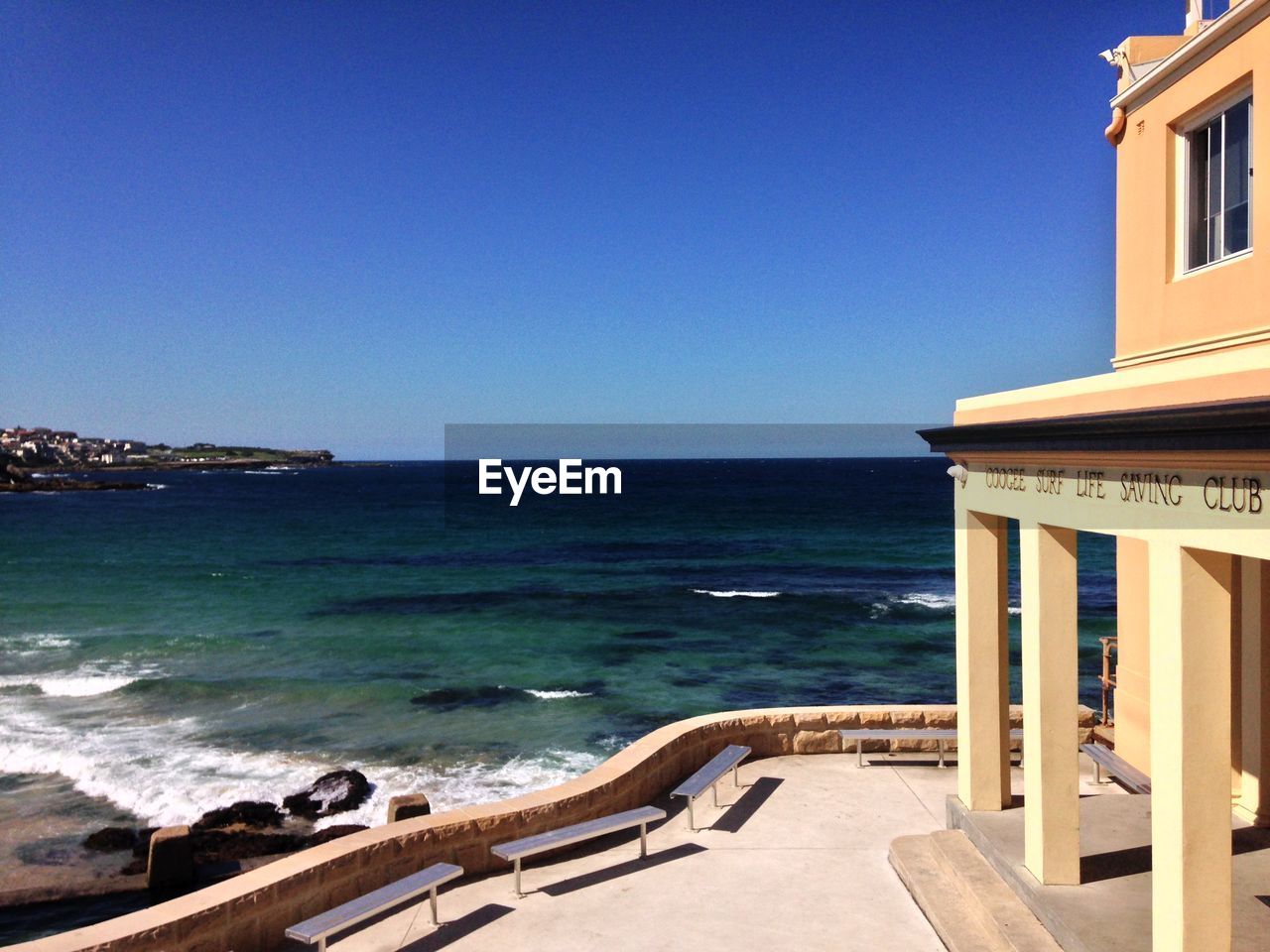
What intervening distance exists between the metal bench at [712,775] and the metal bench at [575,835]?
0.34m

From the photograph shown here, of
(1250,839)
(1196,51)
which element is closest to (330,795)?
(1250,839)

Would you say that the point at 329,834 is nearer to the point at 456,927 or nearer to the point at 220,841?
the point at 220,841

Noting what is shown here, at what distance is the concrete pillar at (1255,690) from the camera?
25.9 ft

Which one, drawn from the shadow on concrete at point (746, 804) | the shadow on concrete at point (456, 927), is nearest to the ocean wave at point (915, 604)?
the shadow on concrete at point (746, 804)

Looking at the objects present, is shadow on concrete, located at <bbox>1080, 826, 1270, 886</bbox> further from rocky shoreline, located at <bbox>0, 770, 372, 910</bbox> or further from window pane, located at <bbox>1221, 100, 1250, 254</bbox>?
rocky shoreline, located at <bbox>0, 770, 372, 910</bbox>

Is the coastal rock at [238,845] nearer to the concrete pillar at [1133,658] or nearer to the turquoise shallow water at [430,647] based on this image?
the turquoise shallow water at [430,647]

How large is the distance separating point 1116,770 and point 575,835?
19.1 ft

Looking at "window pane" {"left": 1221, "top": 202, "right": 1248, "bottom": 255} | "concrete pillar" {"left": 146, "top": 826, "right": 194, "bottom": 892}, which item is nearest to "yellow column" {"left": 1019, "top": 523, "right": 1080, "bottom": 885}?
"window pane" {"left": 1221, "top": 202, "right": 1248, "bottom": 255}

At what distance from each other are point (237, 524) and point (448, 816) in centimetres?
9089

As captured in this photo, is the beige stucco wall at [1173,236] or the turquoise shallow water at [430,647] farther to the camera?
the turquoise shallow water at [430,647]

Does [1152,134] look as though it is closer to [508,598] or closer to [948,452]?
[948,452]

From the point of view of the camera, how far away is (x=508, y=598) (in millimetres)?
43281

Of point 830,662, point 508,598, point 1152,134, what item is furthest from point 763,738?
point 508,598

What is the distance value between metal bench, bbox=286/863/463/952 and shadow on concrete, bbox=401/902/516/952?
6.0 inches
